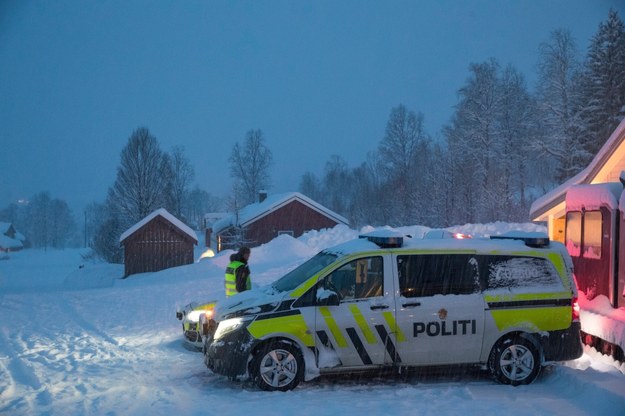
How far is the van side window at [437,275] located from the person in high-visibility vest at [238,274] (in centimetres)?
326

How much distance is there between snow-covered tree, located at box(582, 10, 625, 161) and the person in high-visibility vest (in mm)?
31114

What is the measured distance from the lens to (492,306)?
288 inches

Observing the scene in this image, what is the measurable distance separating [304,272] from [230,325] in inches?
50.8

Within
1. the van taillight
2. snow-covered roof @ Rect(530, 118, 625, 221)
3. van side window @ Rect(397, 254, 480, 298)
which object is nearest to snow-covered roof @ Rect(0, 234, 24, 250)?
snow-covered roof @ Rect(530, 118, 625, 221)

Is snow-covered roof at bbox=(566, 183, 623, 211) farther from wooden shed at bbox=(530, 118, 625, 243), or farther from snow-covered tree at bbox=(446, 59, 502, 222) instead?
snow-covered tree at bbox=(446, 59, 502, 222)

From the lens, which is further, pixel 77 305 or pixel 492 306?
pixel 77 305

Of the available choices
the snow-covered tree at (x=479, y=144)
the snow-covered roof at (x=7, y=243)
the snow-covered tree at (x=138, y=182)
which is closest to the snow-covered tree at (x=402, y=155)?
the snow-covered tree at (x=479, y=144)

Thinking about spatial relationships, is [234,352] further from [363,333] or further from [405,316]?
[405,316]

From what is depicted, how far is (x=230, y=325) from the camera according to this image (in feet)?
23.0

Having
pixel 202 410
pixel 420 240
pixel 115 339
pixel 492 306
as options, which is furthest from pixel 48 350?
pixel 492 306

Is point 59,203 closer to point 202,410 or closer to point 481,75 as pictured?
point 481,75

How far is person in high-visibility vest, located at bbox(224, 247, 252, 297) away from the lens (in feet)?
31.3

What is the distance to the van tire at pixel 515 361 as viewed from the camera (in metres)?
7.25

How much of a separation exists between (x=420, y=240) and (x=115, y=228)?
149 feet
